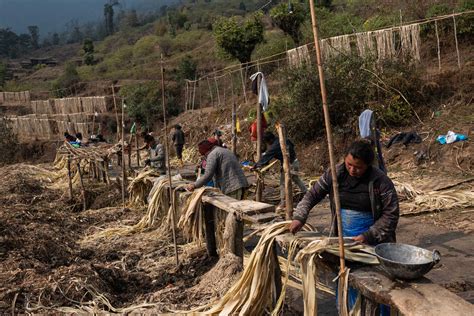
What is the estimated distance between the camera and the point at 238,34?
19.6 meters

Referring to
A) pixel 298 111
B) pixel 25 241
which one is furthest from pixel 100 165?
pixel 298 111

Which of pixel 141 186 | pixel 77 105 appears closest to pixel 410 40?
pixel 141 186

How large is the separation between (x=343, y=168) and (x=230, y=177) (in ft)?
8.05

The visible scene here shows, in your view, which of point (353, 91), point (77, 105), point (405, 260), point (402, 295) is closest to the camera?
point (402, 295)

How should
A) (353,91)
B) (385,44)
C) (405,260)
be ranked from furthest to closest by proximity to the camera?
1. (385,44)
2. (353,91)
3. (405,260)

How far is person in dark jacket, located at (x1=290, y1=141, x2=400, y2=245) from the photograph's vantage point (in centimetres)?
291

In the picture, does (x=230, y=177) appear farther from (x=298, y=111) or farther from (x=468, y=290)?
(x=298, y=111)

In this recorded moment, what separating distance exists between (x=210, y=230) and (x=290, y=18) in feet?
50.6

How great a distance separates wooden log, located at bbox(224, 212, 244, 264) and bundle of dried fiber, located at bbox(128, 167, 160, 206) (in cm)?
340

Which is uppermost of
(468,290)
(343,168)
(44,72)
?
(44,72)

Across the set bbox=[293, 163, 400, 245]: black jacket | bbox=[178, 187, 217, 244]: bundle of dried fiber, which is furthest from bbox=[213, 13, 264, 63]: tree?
bbox=[293, 163, 400, 245]: black jacket

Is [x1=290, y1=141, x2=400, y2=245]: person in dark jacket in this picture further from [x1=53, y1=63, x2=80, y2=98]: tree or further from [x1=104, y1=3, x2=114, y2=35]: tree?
[x1=104, y1=3, x2=114, y2=35]: tree

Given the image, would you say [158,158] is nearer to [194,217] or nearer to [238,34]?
[194,217]

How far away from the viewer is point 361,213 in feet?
10.0
